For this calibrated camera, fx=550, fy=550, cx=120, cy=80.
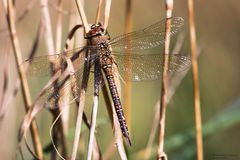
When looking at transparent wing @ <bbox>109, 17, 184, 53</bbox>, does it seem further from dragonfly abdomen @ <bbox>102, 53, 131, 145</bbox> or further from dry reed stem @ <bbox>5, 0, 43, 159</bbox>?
dry reed stem @ <bbox>5, 0, 43, 159</bbox>

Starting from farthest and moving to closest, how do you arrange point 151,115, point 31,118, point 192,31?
point 151,115, point 192,31, point 31,118

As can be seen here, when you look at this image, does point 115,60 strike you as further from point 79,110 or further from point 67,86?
point 79,110

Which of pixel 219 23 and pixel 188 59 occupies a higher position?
pixel 219 23

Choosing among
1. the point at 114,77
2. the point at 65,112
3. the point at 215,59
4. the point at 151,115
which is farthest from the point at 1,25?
the point at 114,77

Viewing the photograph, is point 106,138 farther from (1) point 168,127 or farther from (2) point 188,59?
(2) point 188,59

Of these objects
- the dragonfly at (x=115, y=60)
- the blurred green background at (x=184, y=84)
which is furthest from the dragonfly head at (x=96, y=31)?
the blurred green background at (x=184, y=84)

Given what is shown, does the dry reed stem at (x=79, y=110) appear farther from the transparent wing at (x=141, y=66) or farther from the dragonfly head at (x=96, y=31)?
the transparent wing at (x=141, y=66)

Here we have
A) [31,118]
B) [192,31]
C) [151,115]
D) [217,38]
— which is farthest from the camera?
[217,38]
